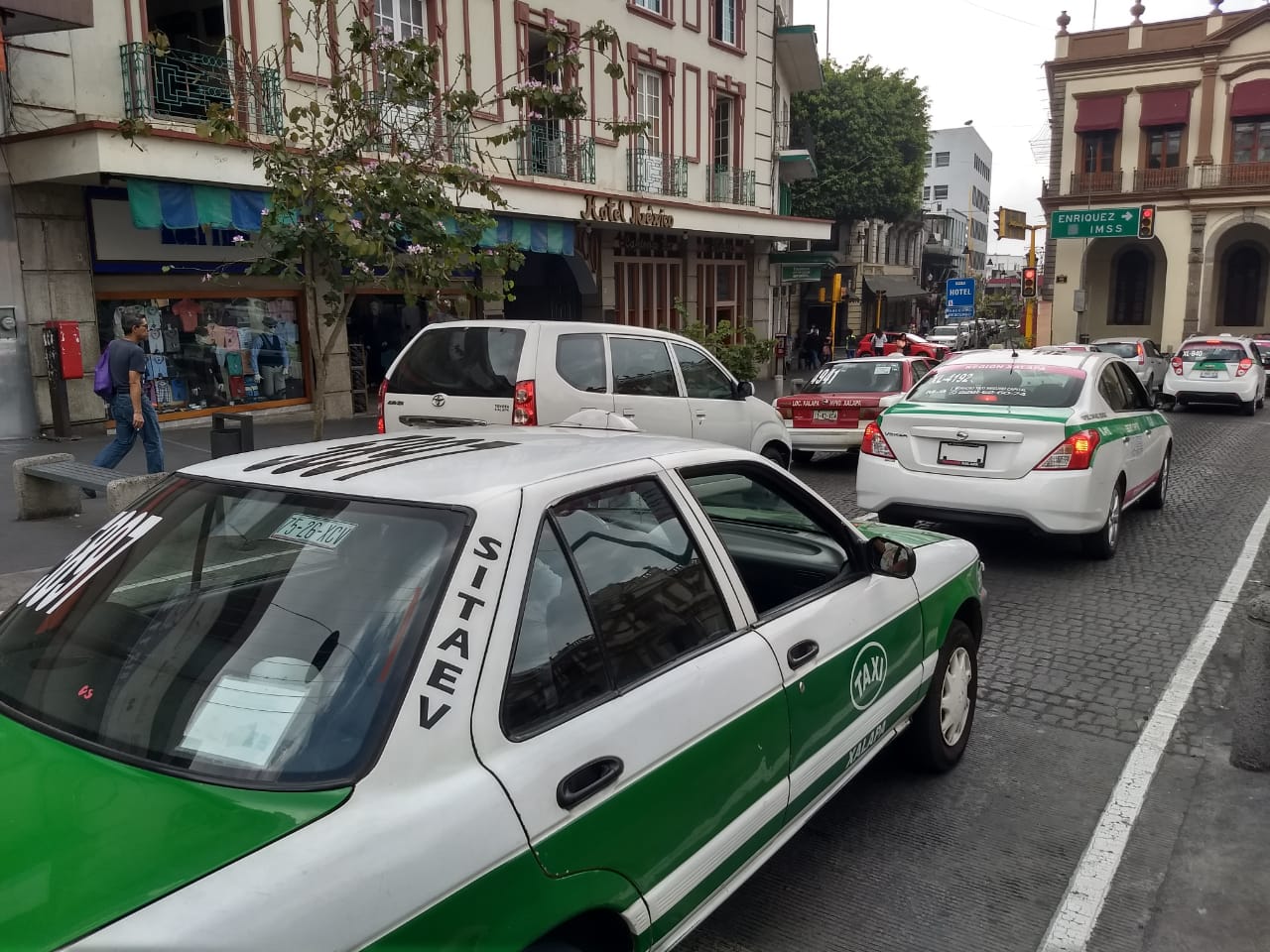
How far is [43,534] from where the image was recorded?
846 cm

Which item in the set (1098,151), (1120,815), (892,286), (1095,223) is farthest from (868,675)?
(892,286)

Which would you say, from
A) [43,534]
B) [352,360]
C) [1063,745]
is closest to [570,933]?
[1063,745]

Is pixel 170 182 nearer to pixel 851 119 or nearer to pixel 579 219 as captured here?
pixel 579 219

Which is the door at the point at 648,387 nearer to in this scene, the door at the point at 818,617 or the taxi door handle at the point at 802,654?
the door at the point at 818,617

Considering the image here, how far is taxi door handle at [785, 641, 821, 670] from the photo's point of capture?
311 cm

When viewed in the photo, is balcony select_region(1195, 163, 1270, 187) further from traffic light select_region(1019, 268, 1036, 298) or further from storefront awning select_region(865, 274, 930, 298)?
storefront awning select_region(865, 274, 930, 298)

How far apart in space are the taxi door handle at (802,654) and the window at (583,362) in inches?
229

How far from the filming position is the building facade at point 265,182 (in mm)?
12367

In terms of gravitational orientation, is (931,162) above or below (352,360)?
above

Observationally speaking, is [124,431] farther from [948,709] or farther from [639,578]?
[639,578]

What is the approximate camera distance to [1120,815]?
4.14m

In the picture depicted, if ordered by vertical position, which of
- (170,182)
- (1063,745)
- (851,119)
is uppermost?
(851,119)

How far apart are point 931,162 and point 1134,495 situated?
8595 centimetres

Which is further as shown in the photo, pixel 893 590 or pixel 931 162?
pixel 931 162
